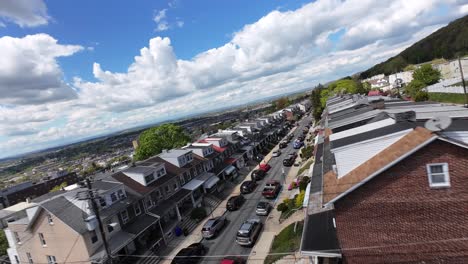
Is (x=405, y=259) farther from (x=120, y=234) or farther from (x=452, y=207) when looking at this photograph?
(x=120, y=234)

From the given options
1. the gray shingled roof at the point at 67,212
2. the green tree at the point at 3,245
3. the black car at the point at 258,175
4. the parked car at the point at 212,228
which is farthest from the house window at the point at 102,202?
the black car at the point at 258,175

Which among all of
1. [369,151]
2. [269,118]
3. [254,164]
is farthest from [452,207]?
[269,118]

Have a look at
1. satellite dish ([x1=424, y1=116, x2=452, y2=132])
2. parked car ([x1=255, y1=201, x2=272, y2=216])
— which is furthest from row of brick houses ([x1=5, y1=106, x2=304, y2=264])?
satellite dish ([x1=424, y1=116, x2=452, y2=132])

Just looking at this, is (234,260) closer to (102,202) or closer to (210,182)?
(102,202)

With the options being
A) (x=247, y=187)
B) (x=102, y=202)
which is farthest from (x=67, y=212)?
(x=247, y=187)

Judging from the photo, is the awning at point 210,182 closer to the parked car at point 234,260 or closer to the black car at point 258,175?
the black car at point 258,175

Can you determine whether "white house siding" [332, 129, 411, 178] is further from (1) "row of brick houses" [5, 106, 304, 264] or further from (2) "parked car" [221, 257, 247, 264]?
(1) "row of brick houses" [5, 106, 304, 264]

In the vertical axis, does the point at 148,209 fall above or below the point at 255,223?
above
